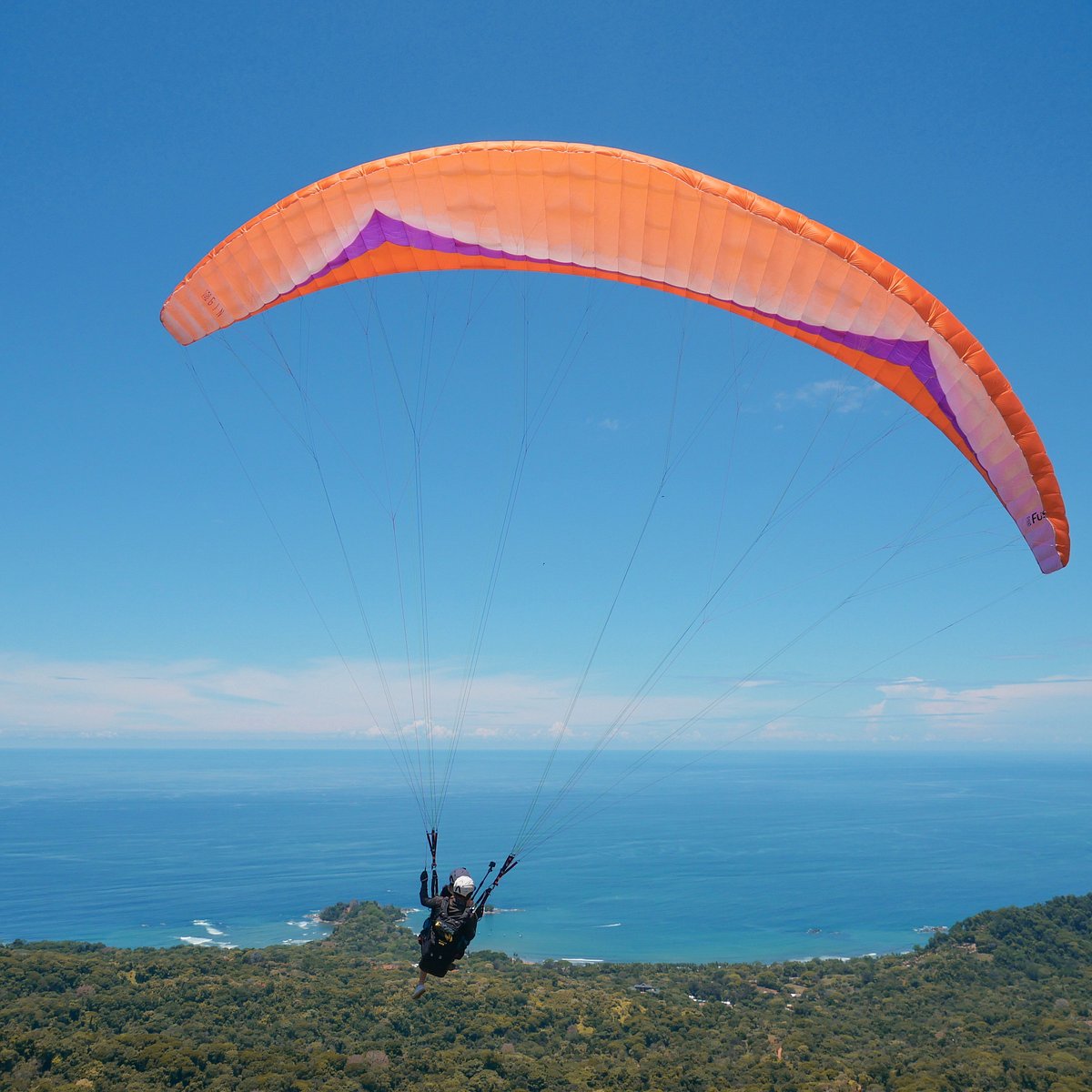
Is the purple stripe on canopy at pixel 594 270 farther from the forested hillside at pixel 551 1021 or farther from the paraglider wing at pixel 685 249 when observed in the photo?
the forested hillside at pixel 551 1021

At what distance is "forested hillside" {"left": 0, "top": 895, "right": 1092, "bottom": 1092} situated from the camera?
20.5 metres

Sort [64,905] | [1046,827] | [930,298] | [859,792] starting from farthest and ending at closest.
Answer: [859,792] → [1046,827] → [64,905] → [930,298]

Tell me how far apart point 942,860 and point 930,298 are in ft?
322

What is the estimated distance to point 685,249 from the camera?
8.04 m

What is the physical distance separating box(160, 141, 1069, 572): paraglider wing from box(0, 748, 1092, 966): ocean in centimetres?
3600

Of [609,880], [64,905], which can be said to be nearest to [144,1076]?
[64,905]

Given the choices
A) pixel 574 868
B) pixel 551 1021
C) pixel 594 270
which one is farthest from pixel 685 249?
pixel 574 868

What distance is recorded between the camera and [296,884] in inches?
2790

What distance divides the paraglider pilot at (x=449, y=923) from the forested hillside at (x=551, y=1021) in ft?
48.8

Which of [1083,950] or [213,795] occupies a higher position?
[213,795]

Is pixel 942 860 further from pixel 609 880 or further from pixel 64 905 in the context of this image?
pixel 64 905

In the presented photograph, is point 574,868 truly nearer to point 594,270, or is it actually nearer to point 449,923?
point 449,923

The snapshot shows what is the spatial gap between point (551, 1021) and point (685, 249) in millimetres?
26467

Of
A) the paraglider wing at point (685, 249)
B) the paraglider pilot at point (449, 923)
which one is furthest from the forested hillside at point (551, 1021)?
the paraglider wing at point (685, 249)
